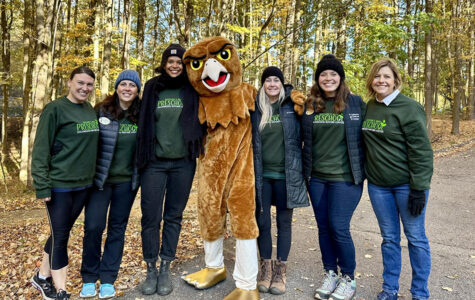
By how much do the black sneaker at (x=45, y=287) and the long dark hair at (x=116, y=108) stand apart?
1.90 meters

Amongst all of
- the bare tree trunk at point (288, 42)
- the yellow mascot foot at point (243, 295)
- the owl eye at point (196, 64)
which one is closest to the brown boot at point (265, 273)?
the yellow mascot foot at point (243, 295)

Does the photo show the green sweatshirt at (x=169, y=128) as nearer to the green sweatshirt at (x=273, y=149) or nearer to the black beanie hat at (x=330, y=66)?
the green sweatshirt at (x=273, y=149)

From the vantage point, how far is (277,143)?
3.42m

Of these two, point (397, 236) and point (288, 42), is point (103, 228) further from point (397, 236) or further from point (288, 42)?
point (288, 42)

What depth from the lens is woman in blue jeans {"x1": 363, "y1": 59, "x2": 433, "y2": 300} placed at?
298 centimetres

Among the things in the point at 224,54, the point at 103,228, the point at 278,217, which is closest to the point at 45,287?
the point at 103,228

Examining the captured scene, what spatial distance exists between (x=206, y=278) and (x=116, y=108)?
7.05ft

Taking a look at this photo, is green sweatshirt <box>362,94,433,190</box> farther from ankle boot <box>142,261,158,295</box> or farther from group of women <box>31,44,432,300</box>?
ankle boot <box>142,261,158,295</box>

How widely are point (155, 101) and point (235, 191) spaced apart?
1.31 meters

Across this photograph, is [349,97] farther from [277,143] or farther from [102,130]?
[102,130]

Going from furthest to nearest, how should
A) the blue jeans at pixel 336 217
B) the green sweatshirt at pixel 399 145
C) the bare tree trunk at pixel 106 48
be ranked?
the bare tree trunk at pixel 106 48, the blue jeans at pixel 336 217, the green sweatshirt at pixel 399 145

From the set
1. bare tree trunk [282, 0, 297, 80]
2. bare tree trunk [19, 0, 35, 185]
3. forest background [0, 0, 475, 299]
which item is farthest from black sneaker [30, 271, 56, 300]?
bare tree trunk [19, 0, 35, 185]

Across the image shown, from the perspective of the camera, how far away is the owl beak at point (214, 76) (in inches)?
130

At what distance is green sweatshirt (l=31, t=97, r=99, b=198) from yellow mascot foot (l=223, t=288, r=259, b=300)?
185cm
